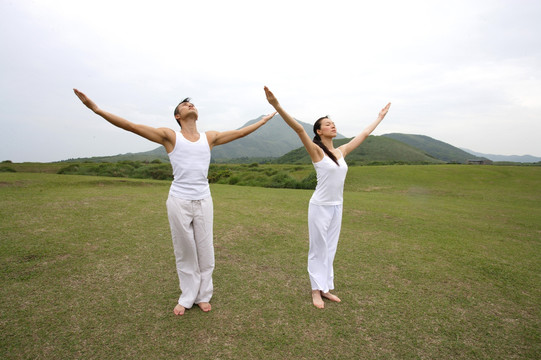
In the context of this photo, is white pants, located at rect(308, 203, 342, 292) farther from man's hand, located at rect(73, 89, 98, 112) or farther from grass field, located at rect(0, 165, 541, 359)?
man's hand, located at rect(73, 89, 98, 112)

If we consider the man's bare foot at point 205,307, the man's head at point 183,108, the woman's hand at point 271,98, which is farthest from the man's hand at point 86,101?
the man's bare foot at point 205,307

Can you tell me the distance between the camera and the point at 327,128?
3598mm

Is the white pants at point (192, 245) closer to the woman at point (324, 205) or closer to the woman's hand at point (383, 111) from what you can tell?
the woman at point (324, 205)

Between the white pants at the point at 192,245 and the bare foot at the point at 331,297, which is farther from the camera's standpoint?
the bare foot at the point at 331,297

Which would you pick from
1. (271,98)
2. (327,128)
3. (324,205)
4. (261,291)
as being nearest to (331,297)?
(261,291)

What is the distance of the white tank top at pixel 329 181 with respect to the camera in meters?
3.43

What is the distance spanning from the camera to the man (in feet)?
10.2

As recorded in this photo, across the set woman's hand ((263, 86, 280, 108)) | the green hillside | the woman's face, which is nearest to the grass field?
the woman's face

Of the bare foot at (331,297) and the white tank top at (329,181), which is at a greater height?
the white tank top at (329,181)

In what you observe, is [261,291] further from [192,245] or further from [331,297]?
[192,245]

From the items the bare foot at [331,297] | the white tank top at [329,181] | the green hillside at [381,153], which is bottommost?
the bare foot at [331,297]

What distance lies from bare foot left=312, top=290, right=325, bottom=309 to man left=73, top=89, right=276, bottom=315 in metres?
1.37

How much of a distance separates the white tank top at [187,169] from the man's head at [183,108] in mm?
270

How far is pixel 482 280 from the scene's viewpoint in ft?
14.7
